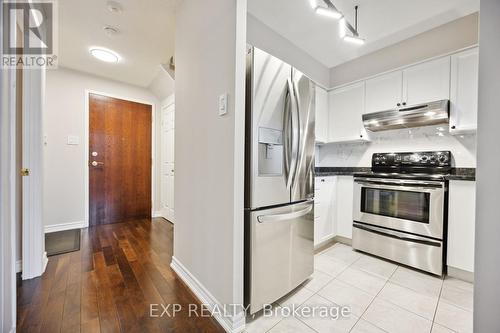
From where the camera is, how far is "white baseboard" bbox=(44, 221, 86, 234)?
283 cm

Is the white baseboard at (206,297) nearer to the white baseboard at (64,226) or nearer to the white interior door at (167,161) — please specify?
the white interior door at (167,161)

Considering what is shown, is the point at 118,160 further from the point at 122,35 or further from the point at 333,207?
the point at 333,207

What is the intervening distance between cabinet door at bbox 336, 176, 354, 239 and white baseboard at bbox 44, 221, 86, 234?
3.82 meters

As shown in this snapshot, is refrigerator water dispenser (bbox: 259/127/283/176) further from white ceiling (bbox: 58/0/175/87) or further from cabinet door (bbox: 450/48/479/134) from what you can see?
cabinet door (bbox: 450/48/479/134)

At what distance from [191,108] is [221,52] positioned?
543 mm

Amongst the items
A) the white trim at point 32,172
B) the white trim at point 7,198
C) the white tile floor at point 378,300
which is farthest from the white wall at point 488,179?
the white trim at point 32,172

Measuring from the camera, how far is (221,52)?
1.27 meters

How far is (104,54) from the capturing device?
8.59 ft

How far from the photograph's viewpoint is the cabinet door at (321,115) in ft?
9.17

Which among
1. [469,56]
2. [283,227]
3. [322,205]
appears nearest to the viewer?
[283,227]

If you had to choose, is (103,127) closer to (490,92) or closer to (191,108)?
(191,108)

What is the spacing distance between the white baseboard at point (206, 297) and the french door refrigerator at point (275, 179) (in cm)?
11

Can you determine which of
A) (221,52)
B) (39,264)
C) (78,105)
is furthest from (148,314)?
(78,105)

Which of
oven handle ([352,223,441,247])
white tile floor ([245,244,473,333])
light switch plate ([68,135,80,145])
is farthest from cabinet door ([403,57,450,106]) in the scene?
light switch plate ([68,135,80,145])
